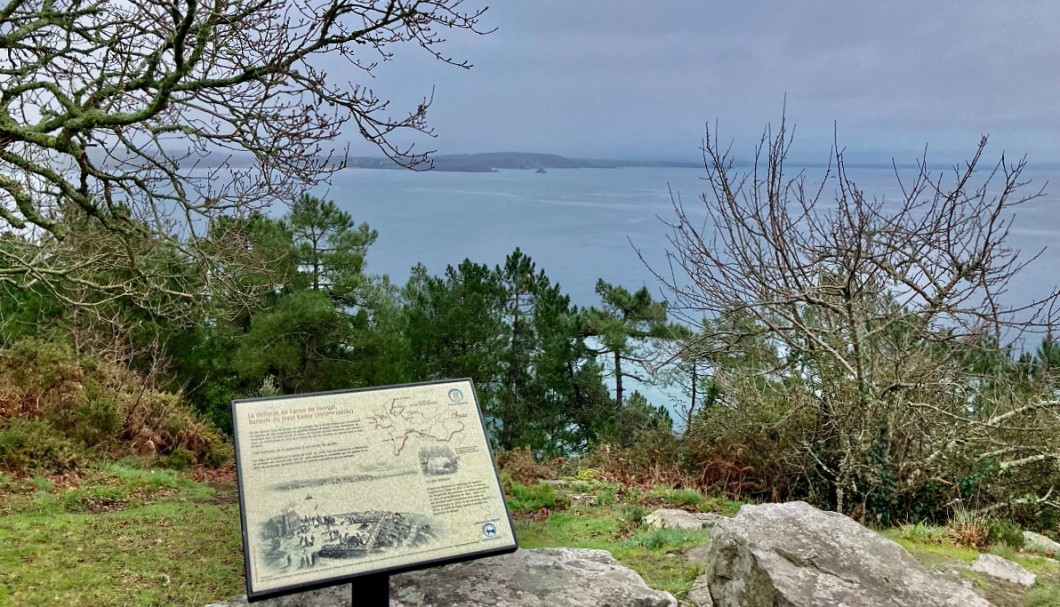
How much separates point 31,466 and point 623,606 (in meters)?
7.57

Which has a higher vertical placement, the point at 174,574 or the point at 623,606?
the point at 623,606

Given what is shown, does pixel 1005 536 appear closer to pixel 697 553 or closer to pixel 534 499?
pixel 697 553

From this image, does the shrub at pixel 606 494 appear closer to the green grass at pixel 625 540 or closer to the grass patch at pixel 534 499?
the green grass at pixel 625 540

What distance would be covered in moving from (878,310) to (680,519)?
3248mm

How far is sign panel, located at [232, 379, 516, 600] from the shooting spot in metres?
3.11

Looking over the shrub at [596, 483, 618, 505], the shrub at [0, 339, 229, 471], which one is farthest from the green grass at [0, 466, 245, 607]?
the shrub at [596, 483, 618, 505]

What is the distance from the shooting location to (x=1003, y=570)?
5.14 m

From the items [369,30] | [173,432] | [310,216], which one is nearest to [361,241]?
[310,216]

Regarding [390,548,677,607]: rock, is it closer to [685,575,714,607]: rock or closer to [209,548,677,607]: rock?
[209,548,677,607]: rock

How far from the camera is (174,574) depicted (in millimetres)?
5426

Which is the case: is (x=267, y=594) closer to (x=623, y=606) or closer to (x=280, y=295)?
→ (x=623, y=606)

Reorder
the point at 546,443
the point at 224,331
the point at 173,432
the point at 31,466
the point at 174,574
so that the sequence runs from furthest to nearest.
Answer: the point at 546,443 → the point at 224,331 → the point at 173,432 → the point at 31,466 → the point at 174,574

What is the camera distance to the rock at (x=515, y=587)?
12.1ft

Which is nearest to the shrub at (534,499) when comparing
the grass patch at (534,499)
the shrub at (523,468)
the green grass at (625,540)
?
the grass patch at (534,499)
